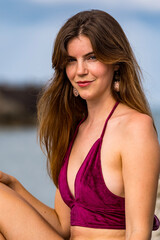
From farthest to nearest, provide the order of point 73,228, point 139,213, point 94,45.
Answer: point 73,228 < point 94,45 < point 139,213

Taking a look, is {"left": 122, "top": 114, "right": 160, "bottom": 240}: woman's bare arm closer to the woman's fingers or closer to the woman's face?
the woman's face

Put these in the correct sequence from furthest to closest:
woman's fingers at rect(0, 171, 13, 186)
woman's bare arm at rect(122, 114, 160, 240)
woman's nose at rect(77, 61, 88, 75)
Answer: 1. woman's fingers at rect(0, 171, 13, 186)
2. woman's nose at rect(77, 61, 88, 75)
3. woman's bare arm at rect(122, 114, 160, 240)

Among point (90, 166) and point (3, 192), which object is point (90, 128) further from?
point (3, 192)

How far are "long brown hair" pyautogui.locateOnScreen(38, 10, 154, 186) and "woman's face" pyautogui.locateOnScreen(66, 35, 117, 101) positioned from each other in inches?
1.3

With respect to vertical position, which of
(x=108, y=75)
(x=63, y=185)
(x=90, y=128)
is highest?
(x=108, y=75)

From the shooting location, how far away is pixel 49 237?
8.54 feet

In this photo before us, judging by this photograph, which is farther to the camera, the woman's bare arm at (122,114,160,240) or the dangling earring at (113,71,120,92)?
the dangling earring at (113,71,120,92)

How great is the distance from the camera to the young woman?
236 cm

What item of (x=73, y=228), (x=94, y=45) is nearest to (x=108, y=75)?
(x=94, y=45)

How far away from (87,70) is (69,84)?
0.36 metres

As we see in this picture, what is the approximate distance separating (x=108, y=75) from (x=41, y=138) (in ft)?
2.34

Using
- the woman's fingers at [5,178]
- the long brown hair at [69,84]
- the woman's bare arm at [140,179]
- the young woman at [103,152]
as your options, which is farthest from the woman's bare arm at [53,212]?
the woman's bare arm at [140,179]

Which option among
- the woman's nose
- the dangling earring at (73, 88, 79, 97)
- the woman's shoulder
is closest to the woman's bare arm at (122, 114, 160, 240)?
the woman's shoulder

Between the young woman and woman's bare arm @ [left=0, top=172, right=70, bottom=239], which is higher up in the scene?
the young woman
